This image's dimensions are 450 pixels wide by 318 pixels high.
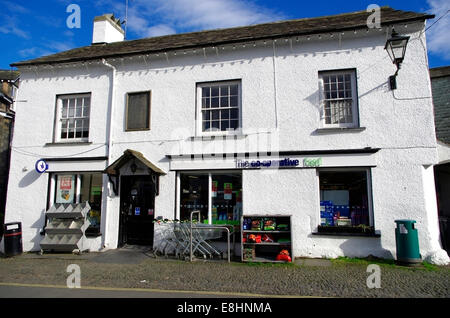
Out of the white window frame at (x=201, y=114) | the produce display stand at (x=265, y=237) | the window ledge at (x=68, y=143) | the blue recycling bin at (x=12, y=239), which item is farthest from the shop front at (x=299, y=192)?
the blue recycling bin at (x=12, y=239)

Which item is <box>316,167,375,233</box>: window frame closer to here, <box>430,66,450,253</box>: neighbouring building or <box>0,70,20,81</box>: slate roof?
<box>430,66,450,253</box>: neighbouring building

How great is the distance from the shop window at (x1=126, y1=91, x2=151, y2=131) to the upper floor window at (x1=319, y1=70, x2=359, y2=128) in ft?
18.7

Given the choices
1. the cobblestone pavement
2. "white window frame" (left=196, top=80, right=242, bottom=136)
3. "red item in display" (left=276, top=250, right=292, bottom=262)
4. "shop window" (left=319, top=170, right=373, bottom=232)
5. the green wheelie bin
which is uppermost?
"white window frame" (left=196, top=80, right=242, bottom=136)

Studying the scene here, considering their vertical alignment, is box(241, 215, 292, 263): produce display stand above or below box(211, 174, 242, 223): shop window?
below

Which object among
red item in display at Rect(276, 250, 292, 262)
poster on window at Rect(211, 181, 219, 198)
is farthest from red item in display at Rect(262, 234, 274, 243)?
poster on window at Rect(211, 181, 219, 198)

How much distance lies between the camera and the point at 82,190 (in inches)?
424

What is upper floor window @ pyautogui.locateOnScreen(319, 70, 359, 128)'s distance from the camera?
9117mm

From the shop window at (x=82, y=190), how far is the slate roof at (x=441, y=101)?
12.3 m

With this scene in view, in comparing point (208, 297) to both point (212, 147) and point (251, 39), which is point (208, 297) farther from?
point (251, 39)

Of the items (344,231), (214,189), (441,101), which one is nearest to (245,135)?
(214,189)

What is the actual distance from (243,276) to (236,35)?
7.75m

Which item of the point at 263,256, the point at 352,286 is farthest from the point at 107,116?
the point at 352,286

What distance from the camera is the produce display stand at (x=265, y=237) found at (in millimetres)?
8200

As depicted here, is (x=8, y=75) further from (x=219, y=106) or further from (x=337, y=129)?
(x=337, y=129)
